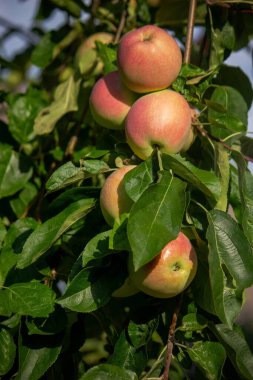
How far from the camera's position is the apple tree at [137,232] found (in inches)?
38.2

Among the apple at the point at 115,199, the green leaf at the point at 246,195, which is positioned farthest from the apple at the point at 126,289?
the green leaf at the point at 246,195

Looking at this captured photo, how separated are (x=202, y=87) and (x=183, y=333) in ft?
1.50

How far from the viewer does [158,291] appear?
0.98m

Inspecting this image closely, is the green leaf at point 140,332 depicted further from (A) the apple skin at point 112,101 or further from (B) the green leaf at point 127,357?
(A) the apple skin at point 112,101

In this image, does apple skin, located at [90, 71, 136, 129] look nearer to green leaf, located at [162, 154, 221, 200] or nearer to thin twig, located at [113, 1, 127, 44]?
green leaf, located at [162, 154, 221, 200]

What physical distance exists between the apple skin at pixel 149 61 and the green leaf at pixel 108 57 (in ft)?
0.49

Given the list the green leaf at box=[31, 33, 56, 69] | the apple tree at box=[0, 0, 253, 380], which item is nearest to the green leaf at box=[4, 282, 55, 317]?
the apple tree at box=[0, 0, 253, 380]

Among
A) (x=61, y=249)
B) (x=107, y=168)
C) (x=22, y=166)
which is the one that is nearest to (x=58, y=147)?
(x=22, y=166)

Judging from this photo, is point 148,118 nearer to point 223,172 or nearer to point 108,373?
point 223,172

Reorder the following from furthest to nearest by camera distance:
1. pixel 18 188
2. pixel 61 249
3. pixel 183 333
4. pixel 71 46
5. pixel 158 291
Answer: pixel 71 46 < pixel 18 188 < pixel 61 249 < pixel 183 333 < pixel 158 291

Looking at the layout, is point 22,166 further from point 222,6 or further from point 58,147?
point 222,6

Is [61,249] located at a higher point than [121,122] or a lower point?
lower

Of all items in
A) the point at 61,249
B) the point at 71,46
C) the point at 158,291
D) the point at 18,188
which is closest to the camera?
the point at 158,291

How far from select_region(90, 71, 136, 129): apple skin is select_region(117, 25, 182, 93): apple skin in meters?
0.03
